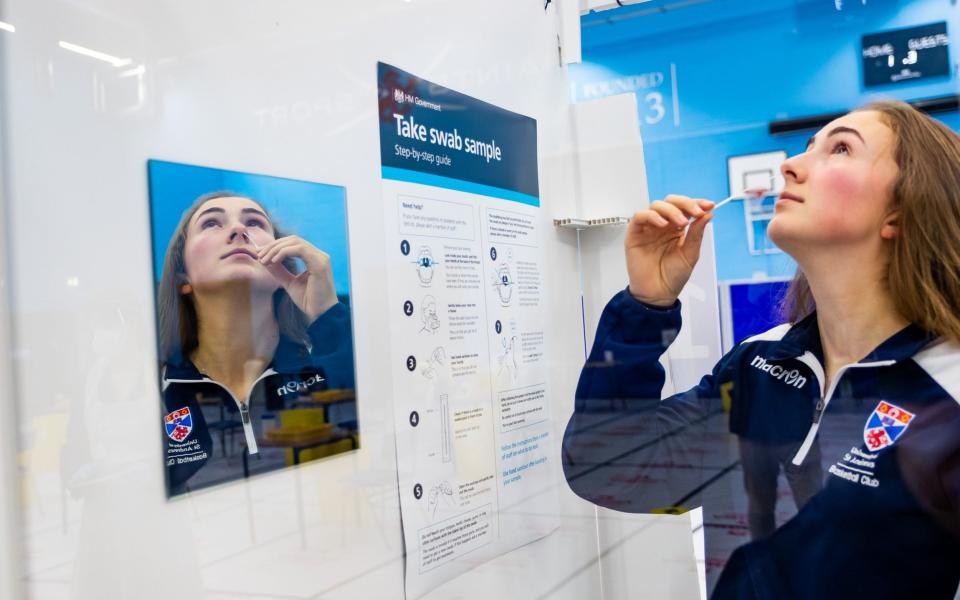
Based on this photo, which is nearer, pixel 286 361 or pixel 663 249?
pixel 286 361

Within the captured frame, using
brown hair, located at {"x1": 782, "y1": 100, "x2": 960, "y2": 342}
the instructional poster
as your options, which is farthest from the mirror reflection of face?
brown hair, located at {"x1": 782, "y1": 100, "x2": 960, "y2": 342}

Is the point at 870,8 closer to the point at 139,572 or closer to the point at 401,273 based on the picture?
the point at 401,273

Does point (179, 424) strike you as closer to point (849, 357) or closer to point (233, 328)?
point (233, 328)

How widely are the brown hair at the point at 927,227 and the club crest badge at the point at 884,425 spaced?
0.18 meters

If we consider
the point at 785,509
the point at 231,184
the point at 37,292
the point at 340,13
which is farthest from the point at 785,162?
the point at 37,292

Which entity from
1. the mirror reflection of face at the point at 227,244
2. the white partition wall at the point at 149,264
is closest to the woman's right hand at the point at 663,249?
the white partition wall at the point at 149,264

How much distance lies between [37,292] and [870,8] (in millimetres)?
1769

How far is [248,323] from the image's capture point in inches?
59.3

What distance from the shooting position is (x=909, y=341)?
1.64m

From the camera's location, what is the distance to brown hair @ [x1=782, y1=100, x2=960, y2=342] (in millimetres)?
1599

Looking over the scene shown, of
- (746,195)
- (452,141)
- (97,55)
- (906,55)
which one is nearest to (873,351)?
(746,195)

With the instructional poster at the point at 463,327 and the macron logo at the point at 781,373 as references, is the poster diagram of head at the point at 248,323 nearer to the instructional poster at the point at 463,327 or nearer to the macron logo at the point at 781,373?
the instructional poster at the point at 463,327

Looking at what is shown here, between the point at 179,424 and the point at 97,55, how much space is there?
618 millimetres

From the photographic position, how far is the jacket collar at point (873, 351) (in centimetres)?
163
